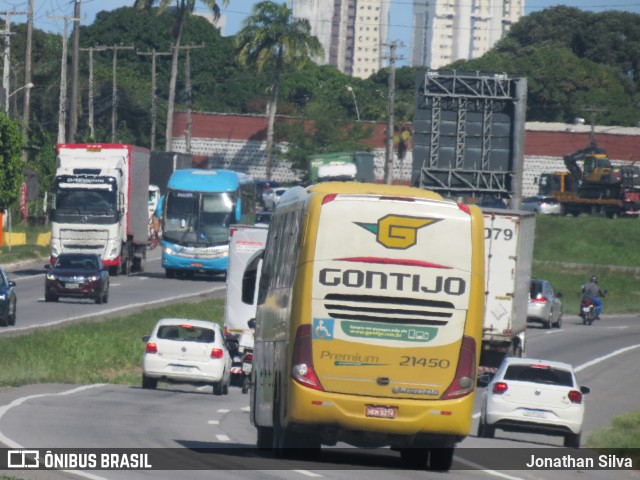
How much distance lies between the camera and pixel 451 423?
A: 14.8 metres

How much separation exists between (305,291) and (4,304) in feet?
77.8

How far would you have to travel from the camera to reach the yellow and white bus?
14.7 meters

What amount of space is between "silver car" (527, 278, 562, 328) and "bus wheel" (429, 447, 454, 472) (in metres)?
30.1

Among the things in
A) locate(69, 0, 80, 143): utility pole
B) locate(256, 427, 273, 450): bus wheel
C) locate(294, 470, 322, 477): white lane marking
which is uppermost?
locate(69, 0, 80, 143): utility pole

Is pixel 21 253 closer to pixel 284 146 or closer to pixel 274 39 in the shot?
pixel 274 39

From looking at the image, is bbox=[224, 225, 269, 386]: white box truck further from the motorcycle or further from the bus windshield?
the motorcycle

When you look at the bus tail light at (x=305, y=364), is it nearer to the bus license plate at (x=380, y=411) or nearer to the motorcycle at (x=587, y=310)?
the bus license plate at (x=380, y=411)

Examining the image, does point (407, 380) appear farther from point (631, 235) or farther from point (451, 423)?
point (631, 235)

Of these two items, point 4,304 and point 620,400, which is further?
Result: point 4,304

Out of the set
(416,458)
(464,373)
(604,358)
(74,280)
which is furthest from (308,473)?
(74,280)

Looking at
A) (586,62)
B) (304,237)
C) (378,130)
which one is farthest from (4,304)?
(586,62)

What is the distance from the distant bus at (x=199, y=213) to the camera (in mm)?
54156

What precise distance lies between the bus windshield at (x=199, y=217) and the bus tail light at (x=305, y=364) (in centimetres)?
3947

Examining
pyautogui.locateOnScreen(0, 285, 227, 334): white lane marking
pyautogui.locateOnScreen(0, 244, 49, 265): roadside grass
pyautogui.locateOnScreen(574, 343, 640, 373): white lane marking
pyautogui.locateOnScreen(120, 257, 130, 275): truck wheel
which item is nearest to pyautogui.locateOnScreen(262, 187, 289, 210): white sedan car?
pyautogui.locateOnScreen(0, 244, 49, 265): roadside grass
